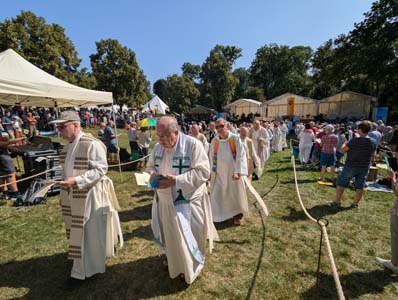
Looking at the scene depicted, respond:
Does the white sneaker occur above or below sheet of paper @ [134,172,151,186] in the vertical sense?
below

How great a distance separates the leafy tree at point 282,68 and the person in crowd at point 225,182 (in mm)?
58305

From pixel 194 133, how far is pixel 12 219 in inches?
189

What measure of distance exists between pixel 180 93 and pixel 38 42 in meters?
26.9

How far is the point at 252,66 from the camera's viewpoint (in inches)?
2520

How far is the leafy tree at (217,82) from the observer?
5191 cm

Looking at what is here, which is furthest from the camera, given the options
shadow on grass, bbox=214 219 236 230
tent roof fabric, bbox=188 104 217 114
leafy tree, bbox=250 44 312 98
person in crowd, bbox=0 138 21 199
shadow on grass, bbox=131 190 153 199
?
leafy tree, bbox=250 44 312 98

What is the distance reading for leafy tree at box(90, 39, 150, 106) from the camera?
36.7 m

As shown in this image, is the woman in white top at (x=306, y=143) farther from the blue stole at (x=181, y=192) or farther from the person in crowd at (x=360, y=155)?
the blue stole at (x=181, y=192)

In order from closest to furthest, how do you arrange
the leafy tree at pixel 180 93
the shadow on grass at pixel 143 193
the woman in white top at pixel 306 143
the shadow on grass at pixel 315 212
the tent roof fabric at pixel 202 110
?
the shadow on grass at pixel 315 212
the shadow on grass at pixel 143 193
the woman in white top at pixel 306 143
the tent roof fabric at pixel 202 110
the leafy tree at pixel 180 93

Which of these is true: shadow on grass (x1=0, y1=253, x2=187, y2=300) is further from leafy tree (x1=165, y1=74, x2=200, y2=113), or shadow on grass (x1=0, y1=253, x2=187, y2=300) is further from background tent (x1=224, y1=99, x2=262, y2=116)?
leafy tree (x1=165, y1=74, x2=200, y2=113)

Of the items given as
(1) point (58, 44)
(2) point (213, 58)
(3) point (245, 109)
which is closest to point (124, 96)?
(1) point (58, 44)

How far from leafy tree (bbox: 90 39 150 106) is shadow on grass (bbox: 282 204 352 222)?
36.0m

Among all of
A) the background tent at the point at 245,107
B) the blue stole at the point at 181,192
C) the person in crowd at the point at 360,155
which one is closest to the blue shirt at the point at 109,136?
the blue stole at the point at 181,192

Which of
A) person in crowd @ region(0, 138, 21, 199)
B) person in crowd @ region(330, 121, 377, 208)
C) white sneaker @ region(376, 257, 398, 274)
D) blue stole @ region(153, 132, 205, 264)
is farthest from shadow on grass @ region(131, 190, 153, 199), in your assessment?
white sneaker @ region(376, 257, 398, 274)
